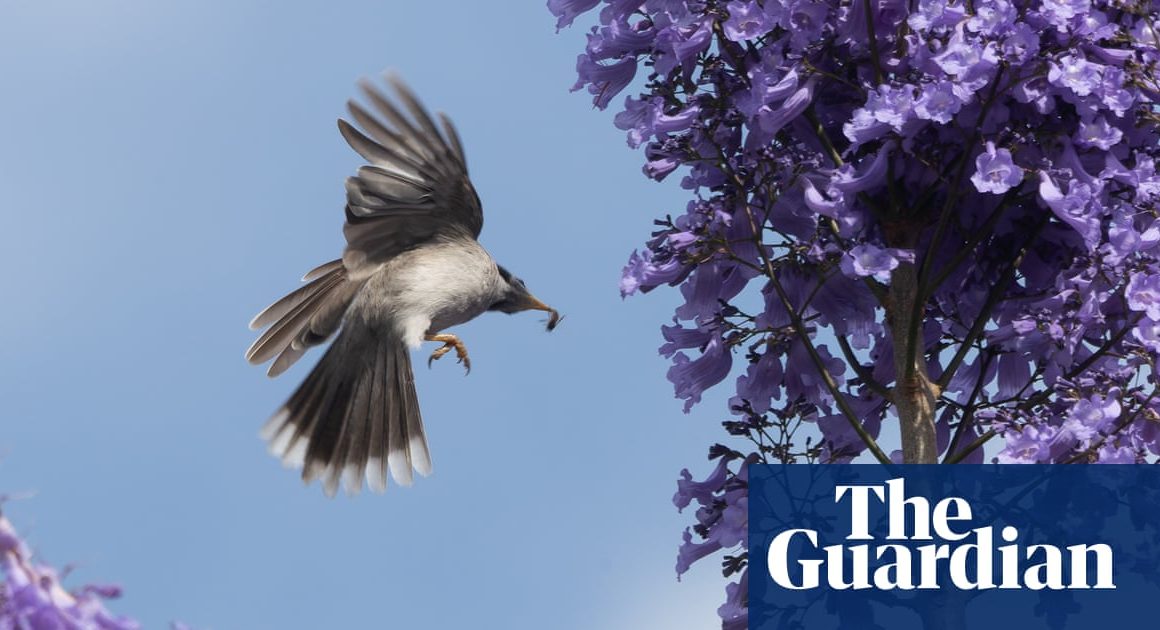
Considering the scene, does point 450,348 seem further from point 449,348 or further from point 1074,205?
point 1074,205

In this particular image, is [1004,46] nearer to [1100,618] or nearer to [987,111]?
[987,111]

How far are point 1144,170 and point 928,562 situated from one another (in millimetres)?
2038

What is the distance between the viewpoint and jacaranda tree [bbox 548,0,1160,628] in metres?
6.88

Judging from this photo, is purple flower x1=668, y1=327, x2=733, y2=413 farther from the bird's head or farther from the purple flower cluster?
the purple flower cluster

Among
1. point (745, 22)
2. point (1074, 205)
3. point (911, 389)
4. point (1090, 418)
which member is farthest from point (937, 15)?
point (1090, 418)

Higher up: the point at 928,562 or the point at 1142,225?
the point at 1142,225

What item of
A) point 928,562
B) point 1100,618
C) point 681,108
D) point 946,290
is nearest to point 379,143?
point 681,108

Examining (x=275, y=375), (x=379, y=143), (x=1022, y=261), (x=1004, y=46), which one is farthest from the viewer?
(x=275, y=375)

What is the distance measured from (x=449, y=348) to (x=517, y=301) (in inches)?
33.6

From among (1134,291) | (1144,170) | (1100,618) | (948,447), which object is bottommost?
(1100,618)

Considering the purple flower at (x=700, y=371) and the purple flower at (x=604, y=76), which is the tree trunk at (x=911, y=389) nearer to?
the purple flower at (x=700, y=371)

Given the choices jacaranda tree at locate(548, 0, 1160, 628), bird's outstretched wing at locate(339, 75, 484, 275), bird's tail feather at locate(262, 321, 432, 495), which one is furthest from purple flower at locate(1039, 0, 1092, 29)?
bird's tail feather at locate(262, 321, 432, 495)

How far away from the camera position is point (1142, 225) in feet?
23.3

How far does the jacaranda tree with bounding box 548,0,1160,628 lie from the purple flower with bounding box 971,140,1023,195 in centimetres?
1
